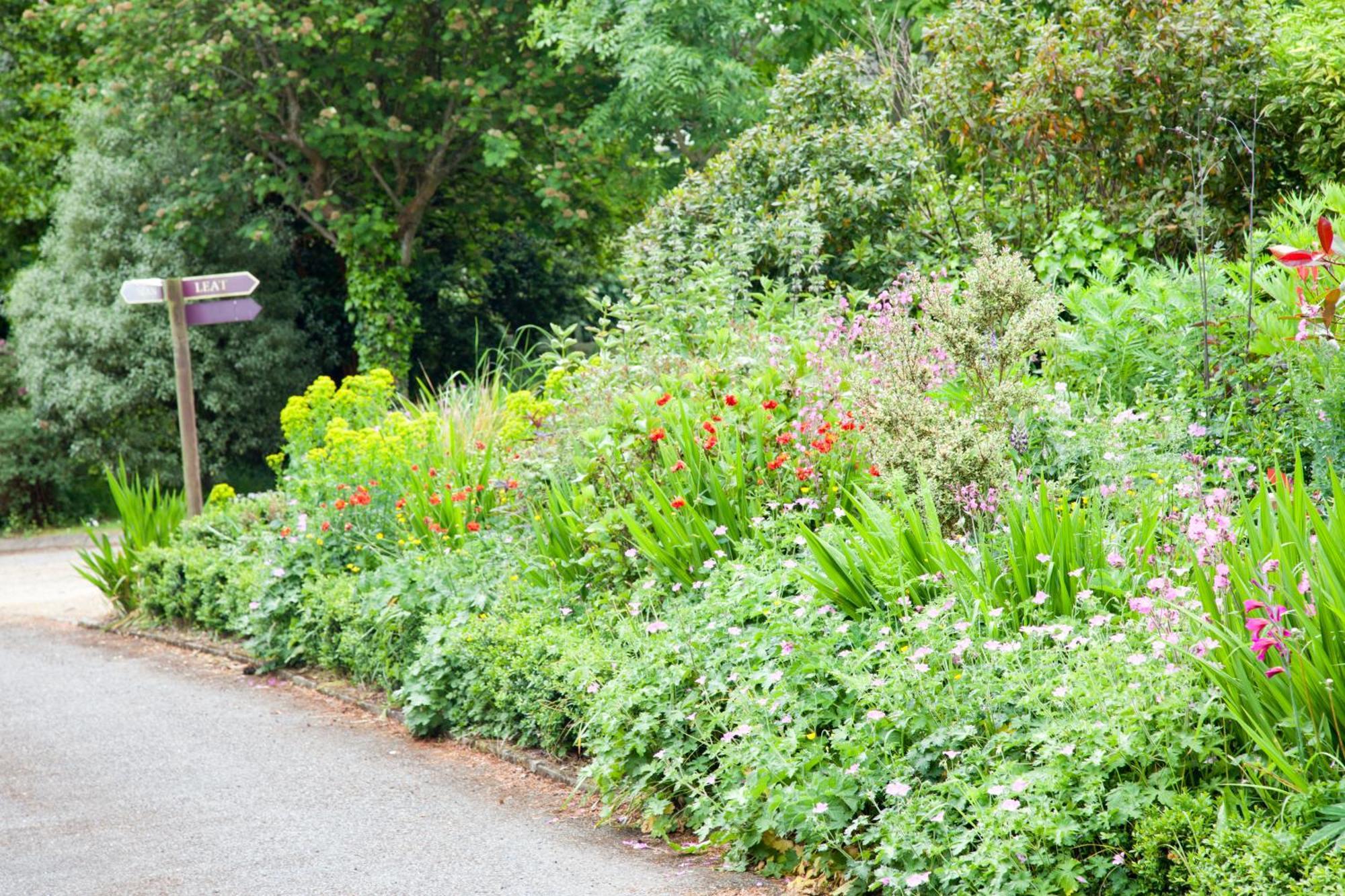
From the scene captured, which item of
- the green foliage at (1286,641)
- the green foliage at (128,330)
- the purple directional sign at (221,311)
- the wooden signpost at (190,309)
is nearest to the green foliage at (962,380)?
the green foliage at (1286,641)

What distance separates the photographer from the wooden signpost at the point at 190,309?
9.56 m

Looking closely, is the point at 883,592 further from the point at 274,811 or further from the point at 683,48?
the point at 683,48

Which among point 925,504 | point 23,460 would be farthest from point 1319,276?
point 23,460

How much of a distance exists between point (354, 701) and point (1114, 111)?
583 centimetres

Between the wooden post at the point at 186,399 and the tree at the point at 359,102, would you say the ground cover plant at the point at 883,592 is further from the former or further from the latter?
the tree at the point at 359,102

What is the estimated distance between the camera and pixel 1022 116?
→ 330 inches

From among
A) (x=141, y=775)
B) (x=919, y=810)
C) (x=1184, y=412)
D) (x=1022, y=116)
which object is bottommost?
(x=141, y=775)

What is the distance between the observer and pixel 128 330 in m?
17.7

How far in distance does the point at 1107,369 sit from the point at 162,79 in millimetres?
15003

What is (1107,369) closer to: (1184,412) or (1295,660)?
(1184,412)

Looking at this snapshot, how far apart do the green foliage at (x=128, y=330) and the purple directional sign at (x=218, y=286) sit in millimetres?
8391

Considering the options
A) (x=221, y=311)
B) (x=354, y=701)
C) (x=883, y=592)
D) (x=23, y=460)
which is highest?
(x=221, y=311)

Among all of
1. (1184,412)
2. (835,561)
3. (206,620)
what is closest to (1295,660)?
(835,561)

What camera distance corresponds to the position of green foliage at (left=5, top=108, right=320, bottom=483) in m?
17.6
